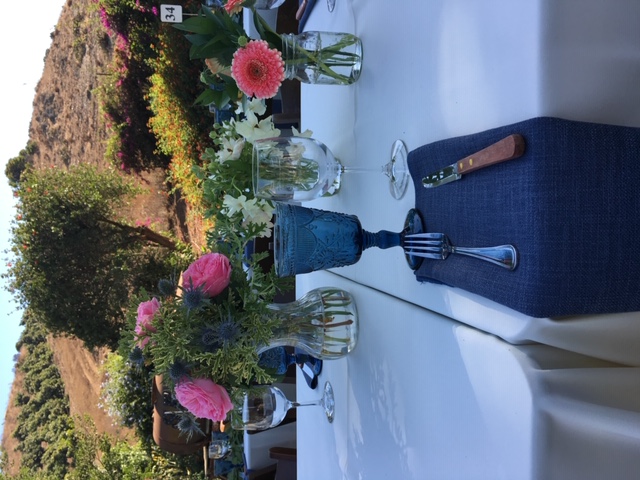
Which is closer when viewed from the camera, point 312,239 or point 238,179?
point 312,239

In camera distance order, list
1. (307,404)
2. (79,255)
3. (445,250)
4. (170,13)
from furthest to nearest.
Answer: (79,255)
(170,13)
(307,404)
(445,250)

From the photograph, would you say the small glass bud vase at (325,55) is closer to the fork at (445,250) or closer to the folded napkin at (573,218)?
the fork at (445,250)

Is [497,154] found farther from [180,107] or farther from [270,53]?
[180,107]

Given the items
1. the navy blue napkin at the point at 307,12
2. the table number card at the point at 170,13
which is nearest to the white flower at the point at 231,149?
the navy blue napkin at the point at 307,12

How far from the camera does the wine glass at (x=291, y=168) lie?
1010 mm

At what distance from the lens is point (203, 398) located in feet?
2.87

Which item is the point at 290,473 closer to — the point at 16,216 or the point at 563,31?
the point at 563,31

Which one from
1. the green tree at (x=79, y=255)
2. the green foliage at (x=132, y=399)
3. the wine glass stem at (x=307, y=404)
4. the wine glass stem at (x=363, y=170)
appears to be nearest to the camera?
the wine glass stem at (x=363, y=170)

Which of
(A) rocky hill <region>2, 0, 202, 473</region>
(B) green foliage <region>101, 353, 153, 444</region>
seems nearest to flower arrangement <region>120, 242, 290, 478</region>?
(B) green foliage <region>101, 353, 153, 444</region>

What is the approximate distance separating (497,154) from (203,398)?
25.7 inches

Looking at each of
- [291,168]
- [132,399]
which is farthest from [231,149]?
[132,399]

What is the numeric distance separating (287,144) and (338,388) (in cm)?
66

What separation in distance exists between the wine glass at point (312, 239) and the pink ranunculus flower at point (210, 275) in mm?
106

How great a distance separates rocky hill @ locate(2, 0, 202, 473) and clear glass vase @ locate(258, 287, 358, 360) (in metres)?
4.69
